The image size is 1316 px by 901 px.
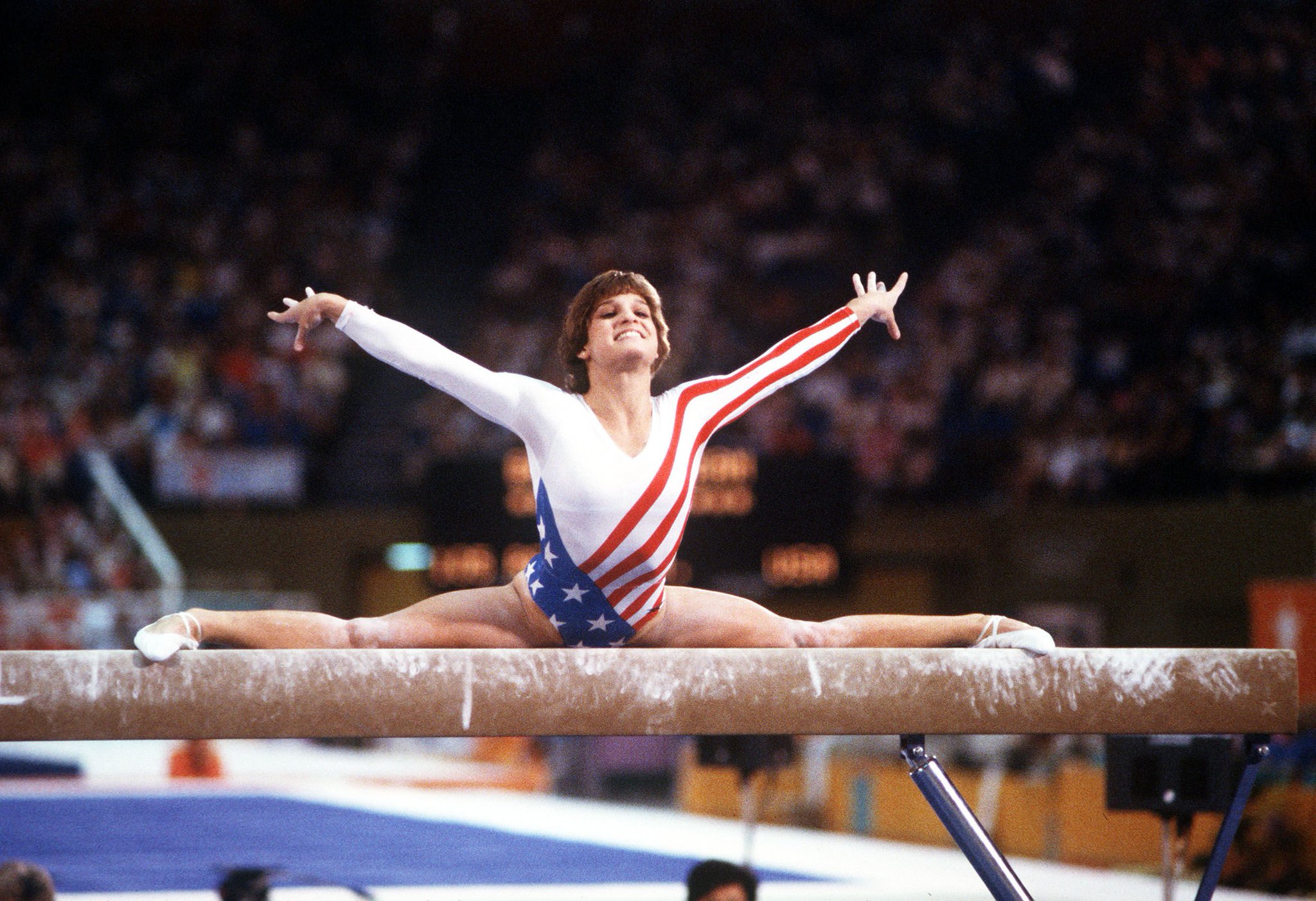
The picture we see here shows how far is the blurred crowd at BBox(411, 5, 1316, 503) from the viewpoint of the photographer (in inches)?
456

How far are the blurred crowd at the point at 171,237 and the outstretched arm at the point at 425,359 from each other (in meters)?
10.2

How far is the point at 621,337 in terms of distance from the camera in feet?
11.2

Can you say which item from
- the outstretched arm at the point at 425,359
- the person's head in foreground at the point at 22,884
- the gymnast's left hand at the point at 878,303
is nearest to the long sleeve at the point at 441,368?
the outstretched arm at the point at 425,359

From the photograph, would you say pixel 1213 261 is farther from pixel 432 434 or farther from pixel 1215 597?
pixel 432 434

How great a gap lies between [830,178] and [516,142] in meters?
4.52

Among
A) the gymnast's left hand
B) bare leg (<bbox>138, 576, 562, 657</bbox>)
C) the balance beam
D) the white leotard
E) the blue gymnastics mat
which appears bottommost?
the blue gymnastics mat

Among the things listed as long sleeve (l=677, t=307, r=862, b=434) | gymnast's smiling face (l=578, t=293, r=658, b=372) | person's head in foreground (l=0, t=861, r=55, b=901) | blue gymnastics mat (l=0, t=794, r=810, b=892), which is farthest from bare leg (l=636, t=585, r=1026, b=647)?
blue gymnastics mat (l=0, t=794, r=810, b=892)

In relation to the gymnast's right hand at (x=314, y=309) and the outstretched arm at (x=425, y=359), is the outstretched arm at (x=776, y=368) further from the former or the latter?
the gymnast's right hand at (x=314, y=309)

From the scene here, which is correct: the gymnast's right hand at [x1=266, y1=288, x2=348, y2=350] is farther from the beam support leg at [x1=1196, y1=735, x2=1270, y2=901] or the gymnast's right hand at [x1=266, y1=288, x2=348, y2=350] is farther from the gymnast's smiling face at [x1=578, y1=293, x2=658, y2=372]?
the beam support leg at [x1=1196, y1=735, x2=1270, y2=901]

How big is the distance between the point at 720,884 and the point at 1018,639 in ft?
4.58

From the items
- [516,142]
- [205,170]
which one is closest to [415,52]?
[516,142]

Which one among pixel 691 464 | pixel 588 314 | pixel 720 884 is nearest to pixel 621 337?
pixel 588 314

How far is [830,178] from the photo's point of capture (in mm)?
15422

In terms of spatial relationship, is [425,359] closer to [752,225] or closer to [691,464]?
[691,464]
